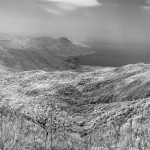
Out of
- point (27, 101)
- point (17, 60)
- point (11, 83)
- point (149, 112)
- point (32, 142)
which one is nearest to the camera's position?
point (32, 142)

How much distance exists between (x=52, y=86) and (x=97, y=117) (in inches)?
314

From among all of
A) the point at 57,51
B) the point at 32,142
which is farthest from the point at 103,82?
the point at 57,51

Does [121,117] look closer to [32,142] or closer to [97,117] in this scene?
[97,117]

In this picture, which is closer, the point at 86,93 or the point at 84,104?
the point at 84,104

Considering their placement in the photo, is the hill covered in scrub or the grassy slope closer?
the hill covered in scrub

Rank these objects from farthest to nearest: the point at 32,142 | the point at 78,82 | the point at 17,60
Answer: the point at 17,60, the point at 78,82, the point at 32,142

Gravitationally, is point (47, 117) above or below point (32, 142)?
below

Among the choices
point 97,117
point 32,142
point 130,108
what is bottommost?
point 97,117

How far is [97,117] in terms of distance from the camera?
14242mm

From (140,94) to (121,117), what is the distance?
3.27m

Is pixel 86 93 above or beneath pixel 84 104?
above

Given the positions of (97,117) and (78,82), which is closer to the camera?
(97,117)

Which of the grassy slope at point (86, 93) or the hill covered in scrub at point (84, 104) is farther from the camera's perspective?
the grassy slope at point (86, 93)

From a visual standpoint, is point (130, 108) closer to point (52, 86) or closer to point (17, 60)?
point (52, 86)
